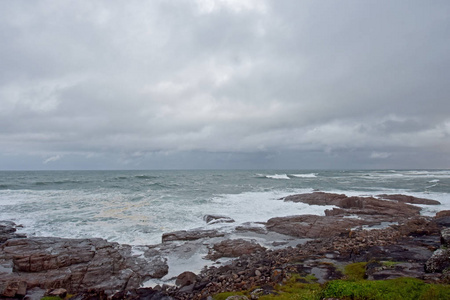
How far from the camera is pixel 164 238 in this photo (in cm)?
1936

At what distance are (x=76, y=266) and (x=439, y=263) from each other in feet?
55.1

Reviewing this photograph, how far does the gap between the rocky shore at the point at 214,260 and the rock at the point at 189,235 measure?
0.25 feet

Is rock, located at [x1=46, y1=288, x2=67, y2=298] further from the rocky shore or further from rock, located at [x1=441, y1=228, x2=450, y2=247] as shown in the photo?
rock, located at [x1=441, y1=228, x2=450, y2=247]

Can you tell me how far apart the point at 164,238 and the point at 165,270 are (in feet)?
18.6

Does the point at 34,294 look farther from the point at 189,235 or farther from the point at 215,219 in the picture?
the point at 215,219

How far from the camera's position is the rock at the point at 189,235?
1928cm

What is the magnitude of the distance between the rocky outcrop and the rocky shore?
0.16ft

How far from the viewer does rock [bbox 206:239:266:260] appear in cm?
1600

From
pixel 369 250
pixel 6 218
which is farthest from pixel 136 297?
pixel 6 218

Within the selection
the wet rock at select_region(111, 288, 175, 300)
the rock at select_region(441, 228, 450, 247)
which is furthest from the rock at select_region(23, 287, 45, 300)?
the rock at select_region(441, 228, 450, 247)

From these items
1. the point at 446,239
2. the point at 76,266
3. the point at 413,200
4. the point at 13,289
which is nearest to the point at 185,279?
the point at 76,266

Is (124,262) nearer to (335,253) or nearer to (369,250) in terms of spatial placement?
(335,253)

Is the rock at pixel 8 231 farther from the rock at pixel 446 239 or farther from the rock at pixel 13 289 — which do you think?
the rock at pixel 446 239

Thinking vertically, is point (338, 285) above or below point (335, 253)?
above
